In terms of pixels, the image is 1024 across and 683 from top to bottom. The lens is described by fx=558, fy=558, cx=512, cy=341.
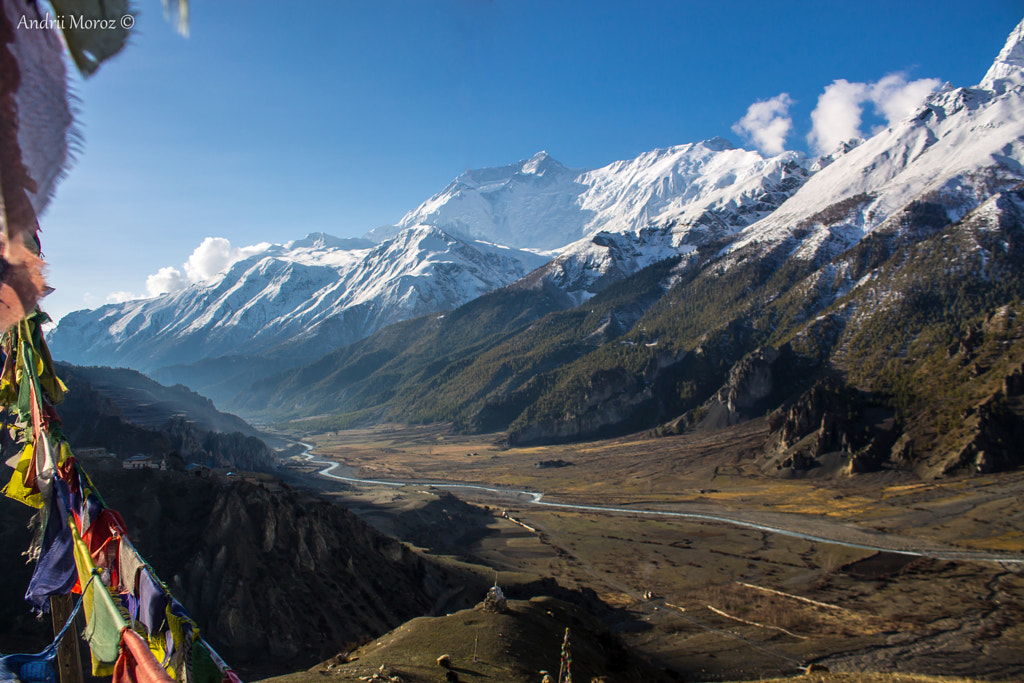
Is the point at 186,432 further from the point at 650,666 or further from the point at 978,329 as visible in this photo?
the point at 978,329

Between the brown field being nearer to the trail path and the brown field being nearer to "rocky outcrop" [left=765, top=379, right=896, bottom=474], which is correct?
the trail path

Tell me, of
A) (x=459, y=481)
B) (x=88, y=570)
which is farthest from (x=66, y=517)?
(x=459, y=481)

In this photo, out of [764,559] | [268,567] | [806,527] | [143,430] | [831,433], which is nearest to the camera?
[268,567]

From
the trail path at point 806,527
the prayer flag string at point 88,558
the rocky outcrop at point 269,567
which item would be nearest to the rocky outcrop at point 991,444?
the trail path at point 806,527

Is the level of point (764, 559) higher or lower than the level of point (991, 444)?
lower

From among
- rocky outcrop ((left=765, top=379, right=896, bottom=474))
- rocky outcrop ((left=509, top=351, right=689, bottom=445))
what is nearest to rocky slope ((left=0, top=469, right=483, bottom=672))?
rocky outcrop ((left=765, top=379, right=896, bottom=474))

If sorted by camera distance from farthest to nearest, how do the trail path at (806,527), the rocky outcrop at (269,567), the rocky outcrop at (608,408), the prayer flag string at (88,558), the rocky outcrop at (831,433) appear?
1. the rocky outcrop at (608,408)
2. the rocky outcrop at (831,433)
3. the trail path at (806,527)
4. the rocky outcrop at (269,567)
5. the prayer flag string at (88,558)

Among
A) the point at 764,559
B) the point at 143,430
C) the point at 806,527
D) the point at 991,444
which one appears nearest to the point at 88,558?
the point at 764,559

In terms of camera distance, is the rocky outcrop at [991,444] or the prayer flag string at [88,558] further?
the rocky outcrop at [991,444]

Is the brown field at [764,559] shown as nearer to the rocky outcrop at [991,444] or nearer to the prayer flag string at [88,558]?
the rocky outcrop at [991,444]

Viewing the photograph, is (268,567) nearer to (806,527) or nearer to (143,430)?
(143,430)
